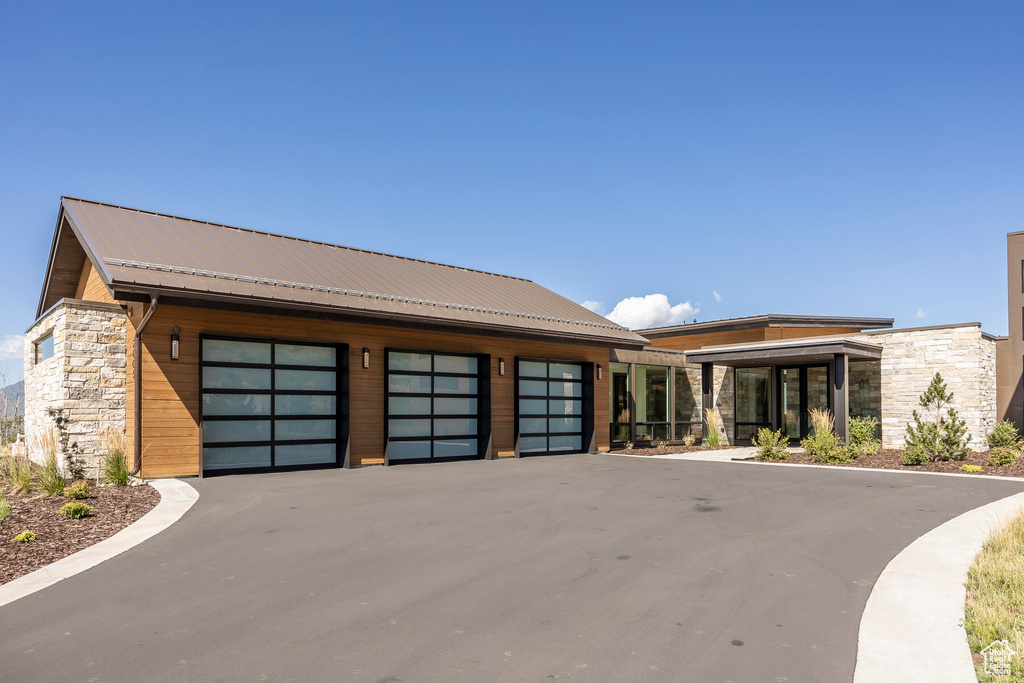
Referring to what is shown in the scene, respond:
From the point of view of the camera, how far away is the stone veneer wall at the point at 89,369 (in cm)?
1116

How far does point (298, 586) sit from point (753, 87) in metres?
17.3

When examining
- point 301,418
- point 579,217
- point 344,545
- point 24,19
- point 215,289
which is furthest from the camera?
point 579,217

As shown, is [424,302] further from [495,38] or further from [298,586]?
[298,586]

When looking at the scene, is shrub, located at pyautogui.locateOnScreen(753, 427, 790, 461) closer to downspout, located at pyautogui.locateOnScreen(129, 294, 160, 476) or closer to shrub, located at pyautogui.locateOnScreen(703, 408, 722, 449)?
shrub, located at pyautogui.locateOnScreen(703, 408, 722, 449)

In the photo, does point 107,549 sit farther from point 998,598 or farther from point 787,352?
point 787,352

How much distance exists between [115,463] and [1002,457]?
60.1 feet

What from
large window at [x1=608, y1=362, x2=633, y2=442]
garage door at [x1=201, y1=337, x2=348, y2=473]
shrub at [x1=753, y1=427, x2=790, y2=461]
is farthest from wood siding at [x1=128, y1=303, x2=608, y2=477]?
shrub at [x1=753, y1=427, x2=790, y2=461]

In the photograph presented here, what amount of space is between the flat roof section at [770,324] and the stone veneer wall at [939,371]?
3.95 metres

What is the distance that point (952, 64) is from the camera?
14.8 metres

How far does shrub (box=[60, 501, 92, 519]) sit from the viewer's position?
7.41 m

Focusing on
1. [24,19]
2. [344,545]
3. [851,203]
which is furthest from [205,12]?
[851,203]

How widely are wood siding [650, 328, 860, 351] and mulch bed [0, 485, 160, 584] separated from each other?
20.7 metres

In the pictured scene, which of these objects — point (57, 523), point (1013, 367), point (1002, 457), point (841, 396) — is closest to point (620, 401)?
point (841, 396)

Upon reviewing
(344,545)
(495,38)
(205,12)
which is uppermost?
(495,38)
